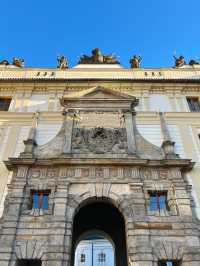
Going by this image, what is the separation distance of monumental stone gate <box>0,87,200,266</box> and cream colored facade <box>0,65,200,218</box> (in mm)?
472

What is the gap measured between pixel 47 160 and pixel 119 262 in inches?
222

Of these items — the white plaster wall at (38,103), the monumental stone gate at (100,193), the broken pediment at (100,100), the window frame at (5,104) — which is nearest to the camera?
the monumental stone gate at (100,193)

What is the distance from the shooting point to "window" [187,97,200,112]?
628 inches

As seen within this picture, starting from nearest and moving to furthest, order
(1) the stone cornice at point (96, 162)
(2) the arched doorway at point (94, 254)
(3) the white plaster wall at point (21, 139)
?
(1) the stone cornice at point (96, 162), (3) the white plaster wall at point (21, 139), (2) the arched doorway at point (94, 254)

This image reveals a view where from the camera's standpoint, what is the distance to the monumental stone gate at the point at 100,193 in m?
10.1

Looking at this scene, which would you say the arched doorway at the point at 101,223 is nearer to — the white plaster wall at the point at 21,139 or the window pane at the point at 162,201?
the window pane at the point at 162,201

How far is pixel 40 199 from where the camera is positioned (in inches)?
456

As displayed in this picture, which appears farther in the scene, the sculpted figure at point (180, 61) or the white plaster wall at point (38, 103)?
the sculpted figure at point (180, 61)

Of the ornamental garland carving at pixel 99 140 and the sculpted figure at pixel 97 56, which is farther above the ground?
the sculpted figure at pixel 97 56

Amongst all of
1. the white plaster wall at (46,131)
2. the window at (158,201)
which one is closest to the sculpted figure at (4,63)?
the white plaster wall at (46,131)

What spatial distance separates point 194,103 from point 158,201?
23.0 feet

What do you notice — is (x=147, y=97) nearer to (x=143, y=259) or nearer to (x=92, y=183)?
(x=92, y=183)

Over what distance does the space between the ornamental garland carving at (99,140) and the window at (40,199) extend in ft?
7.65

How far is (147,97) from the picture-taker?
53.1 ft
